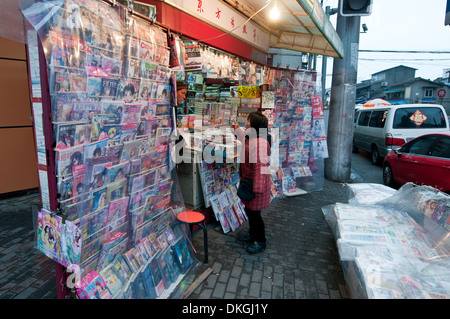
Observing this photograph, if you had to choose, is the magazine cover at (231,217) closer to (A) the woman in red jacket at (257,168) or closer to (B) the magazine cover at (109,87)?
(A) the woman in red jacket at (257,168)

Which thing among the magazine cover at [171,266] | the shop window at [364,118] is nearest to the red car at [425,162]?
the shop window at [364,118]

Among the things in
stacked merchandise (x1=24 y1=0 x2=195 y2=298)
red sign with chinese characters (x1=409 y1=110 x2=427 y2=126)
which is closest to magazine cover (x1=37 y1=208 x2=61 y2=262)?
stacked merchandise (x1=24 y1=0 x2=195 y2=298)

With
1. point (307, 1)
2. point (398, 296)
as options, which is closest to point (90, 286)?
point (398, 296)

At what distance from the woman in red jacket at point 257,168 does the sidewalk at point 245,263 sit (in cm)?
28

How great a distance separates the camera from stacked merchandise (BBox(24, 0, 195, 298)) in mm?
1842

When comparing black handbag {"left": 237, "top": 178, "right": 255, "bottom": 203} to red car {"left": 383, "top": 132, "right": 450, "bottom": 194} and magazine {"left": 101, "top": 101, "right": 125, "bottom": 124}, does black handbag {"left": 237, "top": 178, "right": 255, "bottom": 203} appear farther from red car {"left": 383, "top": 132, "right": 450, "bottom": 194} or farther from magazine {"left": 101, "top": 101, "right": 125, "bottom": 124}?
red car {"left": 383, "top": 132, "right": 450, "bottom": 194}

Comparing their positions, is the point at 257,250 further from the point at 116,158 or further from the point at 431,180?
the point at 431,180

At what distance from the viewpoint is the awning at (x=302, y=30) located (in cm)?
407

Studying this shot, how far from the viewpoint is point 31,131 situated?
4945 mm

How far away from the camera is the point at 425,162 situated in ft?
16.2

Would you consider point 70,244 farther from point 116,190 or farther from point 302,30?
point 302,30

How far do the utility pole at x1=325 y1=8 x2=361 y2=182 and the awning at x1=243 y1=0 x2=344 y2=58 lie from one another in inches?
17.9

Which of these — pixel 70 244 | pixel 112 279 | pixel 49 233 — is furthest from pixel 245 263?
pixel 49 233

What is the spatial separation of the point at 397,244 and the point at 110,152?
2861 millimetres
